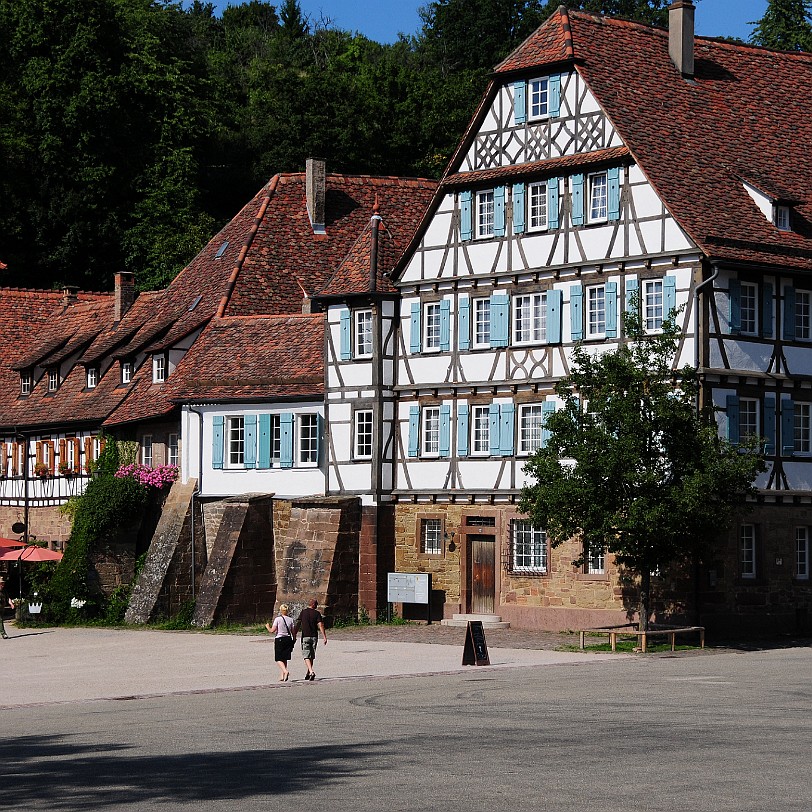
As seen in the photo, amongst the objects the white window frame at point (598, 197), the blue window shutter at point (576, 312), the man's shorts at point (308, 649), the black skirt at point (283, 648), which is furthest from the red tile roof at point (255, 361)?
the black skirt at point (283, 648)

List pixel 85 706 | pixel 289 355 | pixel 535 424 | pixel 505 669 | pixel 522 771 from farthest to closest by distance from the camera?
pixel 289 355 < pixel 535 424 < pixel 505 669 < pixel 85 706 < pixel 522 771

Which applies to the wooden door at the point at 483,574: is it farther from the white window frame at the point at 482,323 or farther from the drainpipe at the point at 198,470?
the drainpipe at the point at 198,470

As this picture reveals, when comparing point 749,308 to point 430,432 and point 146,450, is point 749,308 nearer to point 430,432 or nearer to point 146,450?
point 430,432

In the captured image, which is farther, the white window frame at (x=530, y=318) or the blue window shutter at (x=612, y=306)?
the white window frame at (x=530, y=318)

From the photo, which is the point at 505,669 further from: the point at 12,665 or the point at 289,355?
the point at 289,355

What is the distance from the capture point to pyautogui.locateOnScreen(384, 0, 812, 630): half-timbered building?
39.4m

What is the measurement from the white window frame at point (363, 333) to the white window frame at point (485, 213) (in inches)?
153

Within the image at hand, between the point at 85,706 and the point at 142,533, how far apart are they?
2300cm

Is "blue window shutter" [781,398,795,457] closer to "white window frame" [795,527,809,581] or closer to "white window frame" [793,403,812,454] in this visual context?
Result: "white window frame" [793,403,812,454]

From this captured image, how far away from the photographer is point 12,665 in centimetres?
3791

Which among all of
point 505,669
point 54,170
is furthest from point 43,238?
point 505,669

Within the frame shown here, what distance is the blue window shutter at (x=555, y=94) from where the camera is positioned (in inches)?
1646

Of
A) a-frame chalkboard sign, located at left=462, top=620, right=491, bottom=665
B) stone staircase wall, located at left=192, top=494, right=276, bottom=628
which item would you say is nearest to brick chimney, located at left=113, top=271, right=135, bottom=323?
stone staircase wall, located at left=192, top=494, right=276, bottom=628

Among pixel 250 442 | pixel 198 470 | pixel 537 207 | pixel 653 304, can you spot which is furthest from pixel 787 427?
pixel 198 470
